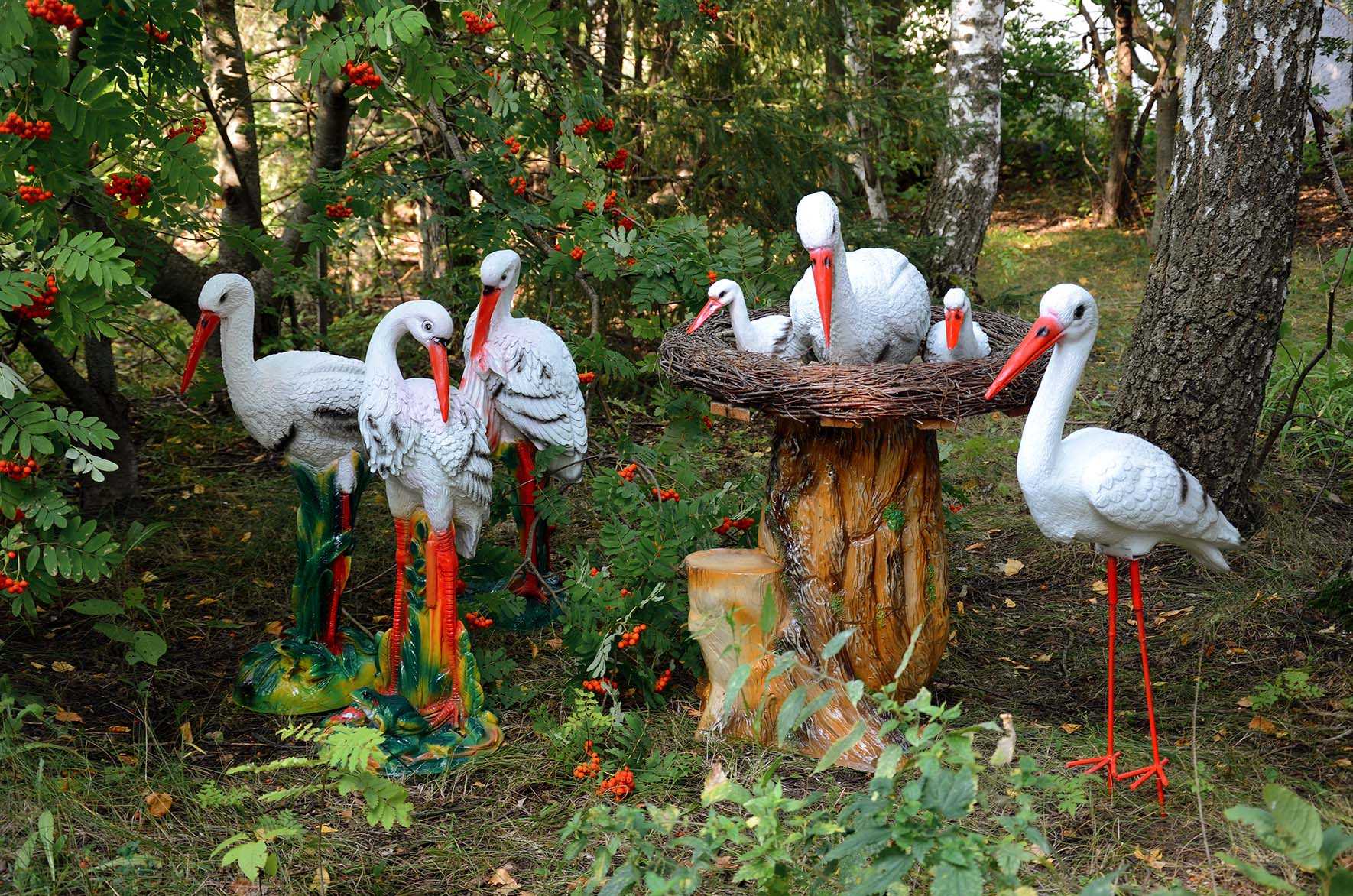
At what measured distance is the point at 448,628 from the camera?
4000mm

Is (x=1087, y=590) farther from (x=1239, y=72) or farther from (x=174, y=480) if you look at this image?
(x=174, y=480)

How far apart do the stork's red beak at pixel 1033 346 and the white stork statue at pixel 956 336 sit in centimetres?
59

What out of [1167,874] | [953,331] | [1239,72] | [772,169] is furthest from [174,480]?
[1239,72]

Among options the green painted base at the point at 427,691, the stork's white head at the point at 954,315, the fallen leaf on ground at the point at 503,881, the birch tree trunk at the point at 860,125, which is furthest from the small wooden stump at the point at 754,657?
the birch tree trunk at the point at 860,125

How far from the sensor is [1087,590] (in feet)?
17.3

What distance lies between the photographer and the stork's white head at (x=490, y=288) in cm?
449

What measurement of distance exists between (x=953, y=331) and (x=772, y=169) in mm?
2961

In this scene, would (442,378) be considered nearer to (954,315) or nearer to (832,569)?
(832,569)

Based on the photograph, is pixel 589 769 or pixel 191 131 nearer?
pixel 589 769

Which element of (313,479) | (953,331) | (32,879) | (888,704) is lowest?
(32,879)

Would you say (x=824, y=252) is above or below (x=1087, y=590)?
above

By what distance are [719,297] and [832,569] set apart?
115 cm

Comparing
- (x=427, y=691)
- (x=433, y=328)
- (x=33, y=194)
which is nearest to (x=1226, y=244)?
(x=433, y=328)

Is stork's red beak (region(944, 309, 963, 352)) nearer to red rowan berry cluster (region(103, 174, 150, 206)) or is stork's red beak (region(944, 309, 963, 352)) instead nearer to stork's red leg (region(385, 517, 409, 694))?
stork's red leg (region(385, 517, 409, 694))
